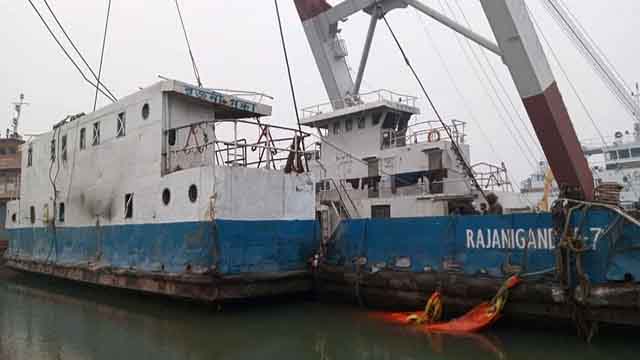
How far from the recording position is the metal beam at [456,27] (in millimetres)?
12656

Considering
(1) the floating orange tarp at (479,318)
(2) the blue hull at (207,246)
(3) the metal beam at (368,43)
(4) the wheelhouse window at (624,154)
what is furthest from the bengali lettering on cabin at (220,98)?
(4) the wheelhouse window at (624,154)

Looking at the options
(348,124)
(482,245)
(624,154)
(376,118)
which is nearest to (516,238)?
(482,245)

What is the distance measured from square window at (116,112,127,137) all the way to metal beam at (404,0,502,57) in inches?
357

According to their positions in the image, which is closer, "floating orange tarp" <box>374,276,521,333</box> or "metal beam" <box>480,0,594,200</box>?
"floating orange tarp" <box>374,276,521,333</box>

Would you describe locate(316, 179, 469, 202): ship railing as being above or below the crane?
below

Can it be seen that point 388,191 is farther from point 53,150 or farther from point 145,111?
point 53,150

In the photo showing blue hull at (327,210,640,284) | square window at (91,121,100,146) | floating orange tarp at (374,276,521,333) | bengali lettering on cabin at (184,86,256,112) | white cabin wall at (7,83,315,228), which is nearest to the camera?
blue hull at (327,210,640,284)

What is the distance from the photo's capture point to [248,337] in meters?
8.82

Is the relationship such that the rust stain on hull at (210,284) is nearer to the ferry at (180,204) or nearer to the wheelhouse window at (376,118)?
the ferry at (180,204)

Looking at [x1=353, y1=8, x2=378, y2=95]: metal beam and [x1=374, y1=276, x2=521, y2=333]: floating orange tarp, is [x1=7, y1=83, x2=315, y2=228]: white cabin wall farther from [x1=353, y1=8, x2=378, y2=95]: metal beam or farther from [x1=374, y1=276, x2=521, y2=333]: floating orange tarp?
[x1=353, y1=8, x2=378, y2=95]: metal beam

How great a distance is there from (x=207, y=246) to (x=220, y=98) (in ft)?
14.3

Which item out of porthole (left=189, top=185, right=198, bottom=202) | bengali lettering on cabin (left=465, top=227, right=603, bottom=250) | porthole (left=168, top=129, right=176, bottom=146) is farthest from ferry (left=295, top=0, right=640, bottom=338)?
porthole (left=168, top=129, right=176, bottom=146)

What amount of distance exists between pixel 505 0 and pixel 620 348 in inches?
274

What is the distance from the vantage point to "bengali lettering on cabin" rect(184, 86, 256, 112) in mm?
12266
